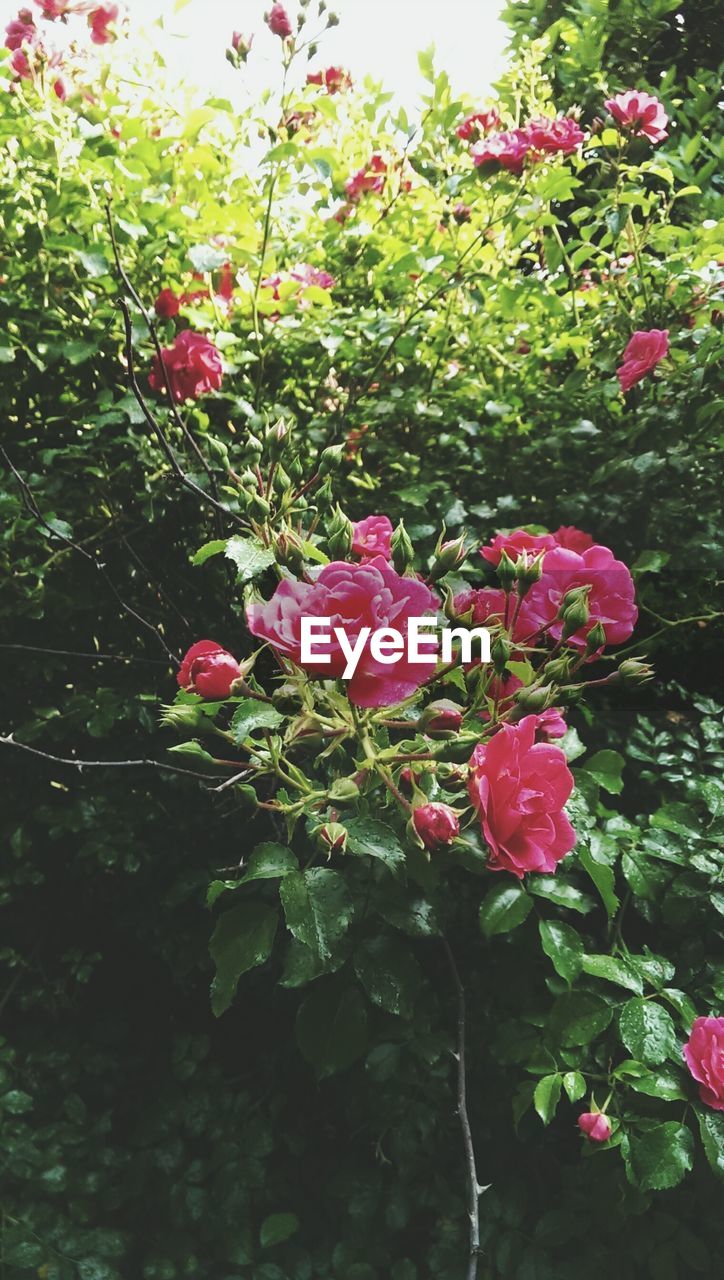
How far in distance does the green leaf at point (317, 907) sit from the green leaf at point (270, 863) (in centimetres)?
1

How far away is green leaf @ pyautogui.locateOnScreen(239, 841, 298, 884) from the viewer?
0.79 m

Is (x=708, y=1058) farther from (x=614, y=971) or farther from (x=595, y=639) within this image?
(x=595, y=639)

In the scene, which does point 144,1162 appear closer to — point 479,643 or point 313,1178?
point 313,1178

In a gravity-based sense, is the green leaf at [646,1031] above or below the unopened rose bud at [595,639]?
below

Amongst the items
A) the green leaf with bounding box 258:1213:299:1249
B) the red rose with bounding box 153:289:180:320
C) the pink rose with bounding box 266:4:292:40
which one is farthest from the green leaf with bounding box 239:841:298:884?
the pink rose with bounding box 266:4:292:40

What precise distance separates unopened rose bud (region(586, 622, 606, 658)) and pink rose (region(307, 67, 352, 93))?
4.25 ft

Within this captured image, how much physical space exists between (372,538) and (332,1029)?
0.47 metres

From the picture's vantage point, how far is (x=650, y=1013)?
0.99m

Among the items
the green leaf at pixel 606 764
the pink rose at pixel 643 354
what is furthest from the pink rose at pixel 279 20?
the green leaf at pixel 606 764

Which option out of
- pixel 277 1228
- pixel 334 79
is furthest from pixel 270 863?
pixel 334 79

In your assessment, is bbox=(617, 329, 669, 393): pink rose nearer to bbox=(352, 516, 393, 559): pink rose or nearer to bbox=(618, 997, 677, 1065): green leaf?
bbox=(352, 516, 393, 559): pink rose

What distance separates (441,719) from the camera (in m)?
0.70

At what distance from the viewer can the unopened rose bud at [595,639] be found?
69 cm

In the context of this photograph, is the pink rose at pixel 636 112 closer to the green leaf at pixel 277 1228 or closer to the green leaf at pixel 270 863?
the green leaf at pixel 270 863
